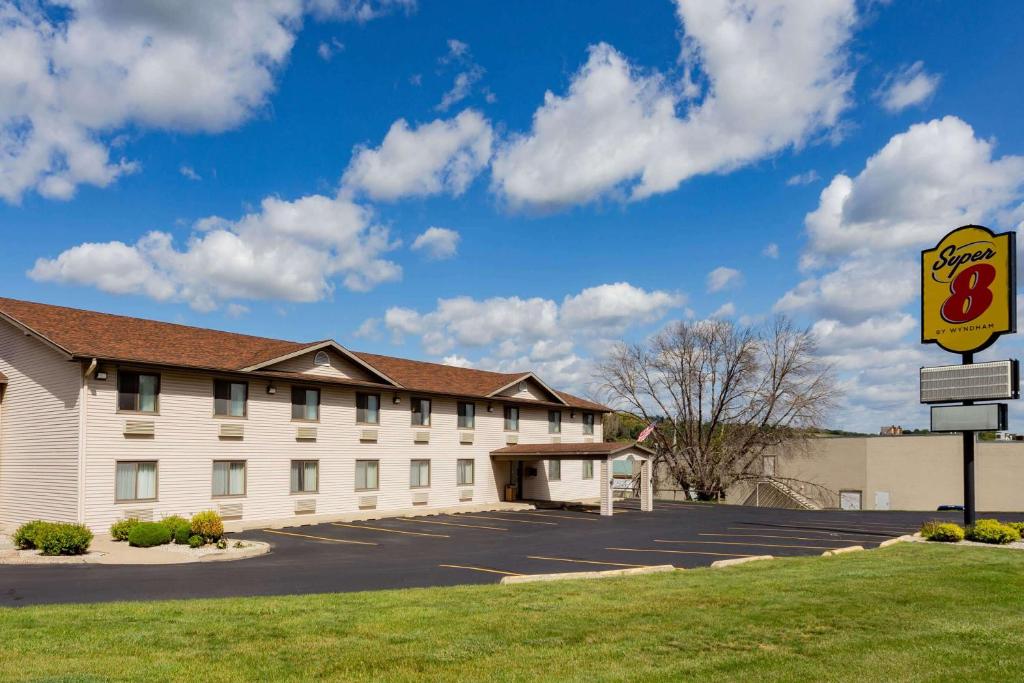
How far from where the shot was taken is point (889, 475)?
5134 centimetres

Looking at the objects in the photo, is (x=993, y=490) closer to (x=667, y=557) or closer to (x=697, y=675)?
(x=667, y=557)

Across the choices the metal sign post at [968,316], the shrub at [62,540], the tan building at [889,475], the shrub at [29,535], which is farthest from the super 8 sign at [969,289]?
the tan building at [889,475]

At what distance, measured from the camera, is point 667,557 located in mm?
19000

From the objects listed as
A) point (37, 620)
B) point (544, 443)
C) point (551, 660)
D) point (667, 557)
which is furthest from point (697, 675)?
point (544, 443)

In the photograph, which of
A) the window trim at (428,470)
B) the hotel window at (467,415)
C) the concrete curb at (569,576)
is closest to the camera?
the concrete curb at (569,576)

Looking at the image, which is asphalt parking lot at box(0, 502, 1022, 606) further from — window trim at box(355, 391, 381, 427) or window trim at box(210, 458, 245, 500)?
window trim at box(355, 391, 381, 427)

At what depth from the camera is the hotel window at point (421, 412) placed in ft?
111

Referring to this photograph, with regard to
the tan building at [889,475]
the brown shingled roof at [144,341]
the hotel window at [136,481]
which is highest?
the brown shingled roof at [144,341]

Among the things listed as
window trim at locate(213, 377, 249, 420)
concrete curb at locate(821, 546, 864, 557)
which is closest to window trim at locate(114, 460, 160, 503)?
window trim at locate(213, 377, 249, 420)

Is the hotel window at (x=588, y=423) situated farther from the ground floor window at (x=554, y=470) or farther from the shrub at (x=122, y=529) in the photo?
the shrub at (x=122, y=529)

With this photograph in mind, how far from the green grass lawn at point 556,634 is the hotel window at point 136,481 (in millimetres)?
12548

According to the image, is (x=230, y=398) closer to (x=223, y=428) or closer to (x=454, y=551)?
(x=223, y=428)

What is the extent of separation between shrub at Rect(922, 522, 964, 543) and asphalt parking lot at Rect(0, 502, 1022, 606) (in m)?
1.66

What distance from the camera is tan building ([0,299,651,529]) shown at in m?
22.8
